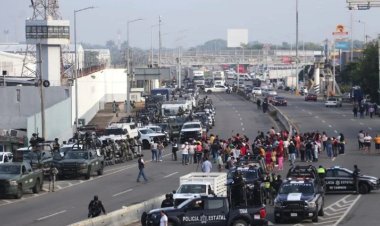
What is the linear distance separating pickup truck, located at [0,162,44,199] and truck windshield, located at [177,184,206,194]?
8064mm

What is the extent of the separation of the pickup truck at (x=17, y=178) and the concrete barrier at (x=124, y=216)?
6.98m

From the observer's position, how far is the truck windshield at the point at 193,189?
32.1 m

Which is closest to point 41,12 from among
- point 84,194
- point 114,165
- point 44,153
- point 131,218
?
point 114,165

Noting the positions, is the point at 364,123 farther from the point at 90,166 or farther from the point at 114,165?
the point at 90,166

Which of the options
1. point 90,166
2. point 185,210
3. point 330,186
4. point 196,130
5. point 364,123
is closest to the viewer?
point 185,210

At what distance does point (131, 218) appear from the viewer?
30766mm

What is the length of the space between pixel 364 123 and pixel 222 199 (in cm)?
5085

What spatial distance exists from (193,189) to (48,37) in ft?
215

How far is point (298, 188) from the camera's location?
31.7 metres

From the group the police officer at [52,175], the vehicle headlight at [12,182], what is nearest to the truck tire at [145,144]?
the police officer at [52,175]

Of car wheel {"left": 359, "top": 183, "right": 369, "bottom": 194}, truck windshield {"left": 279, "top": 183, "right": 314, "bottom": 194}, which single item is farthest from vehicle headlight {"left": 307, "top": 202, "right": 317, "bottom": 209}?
car wheel {"left": 359, "top": 183, "right": 369, "bottom": 194}

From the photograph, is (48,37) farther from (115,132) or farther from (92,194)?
(92,194)

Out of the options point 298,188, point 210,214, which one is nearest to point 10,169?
point 298,188

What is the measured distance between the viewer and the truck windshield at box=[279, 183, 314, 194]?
3159cm
